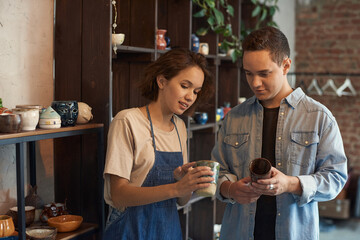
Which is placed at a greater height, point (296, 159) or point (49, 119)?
point (49, 119)

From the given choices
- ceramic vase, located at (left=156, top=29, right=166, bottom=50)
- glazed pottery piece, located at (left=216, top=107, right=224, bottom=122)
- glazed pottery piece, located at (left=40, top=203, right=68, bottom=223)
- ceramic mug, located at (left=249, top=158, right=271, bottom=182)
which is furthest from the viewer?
glazed pottery piece, located at (left=216, top=107, right=224, bottom=122)

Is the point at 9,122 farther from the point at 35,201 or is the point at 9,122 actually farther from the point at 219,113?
the point at 219,113

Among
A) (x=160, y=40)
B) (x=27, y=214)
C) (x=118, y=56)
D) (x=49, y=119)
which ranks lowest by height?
(x=27, y=214)

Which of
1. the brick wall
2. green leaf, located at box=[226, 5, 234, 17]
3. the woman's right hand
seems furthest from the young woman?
the brick wall

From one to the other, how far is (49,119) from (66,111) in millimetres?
122

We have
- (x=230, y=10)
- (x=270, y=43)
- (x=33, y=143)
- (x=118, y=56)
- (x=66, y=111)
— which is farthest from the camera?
(x=230, y=10)

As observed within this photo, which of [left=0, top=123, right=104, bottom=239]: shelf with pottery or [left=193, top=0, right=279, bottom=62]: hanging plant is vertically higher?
[left=193, top=0, right=279, bottom=62]: hanging plant

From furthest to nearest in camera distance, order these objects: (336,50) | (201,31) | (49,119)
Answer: (336,50), (201,31), (49,119)

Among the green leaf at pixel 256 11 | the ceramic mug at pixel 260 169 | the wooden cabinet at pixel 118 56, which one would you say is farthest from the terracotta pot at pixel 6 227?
the green leaf at pixel 256 11

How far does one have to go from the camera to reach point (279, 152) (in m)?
1.89

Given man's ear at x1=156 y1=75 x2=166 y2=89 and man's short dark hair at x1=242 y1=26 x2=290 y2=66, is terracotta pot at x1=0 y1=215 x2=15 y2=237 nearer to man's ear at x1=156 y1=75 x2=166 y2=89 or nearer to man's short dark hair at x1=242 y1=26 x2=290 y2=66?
man's ear at x1=156 y1=75 x2=166 y2=89

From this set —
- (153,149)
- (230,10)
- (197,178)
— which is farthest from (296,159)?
(230,10)

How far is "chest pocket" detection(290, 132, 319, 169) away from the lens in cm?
184

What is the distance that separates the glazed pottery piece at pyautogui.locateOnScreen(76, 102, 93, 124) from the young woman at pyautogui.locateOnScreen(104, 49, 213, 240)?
0.35 m
